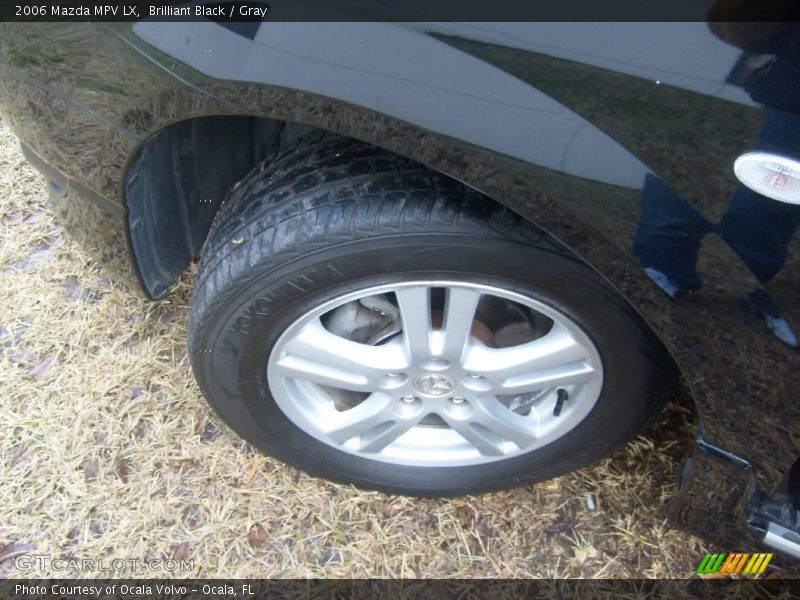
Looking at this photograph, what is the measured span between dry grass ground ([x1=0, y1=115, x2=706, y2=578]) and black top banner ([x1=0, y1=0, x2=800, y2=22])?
4.16 feet

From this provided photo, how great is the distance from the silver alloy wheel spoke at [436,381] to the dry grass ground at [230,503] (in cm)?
24

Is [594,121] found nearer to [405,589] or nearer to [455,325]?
[455,325]

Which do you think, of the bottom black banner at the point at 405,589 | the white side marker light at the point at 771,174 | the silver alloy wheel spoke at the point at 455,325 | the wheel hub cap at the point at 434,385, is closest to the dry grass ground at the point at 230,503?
the bottom black banner at the point at 405,589

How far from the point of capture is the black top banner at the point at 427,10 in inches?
43.8

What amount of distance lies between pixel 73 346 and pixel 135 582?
852 millimetres

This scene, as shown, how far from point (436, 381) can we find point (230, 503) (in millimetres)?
763

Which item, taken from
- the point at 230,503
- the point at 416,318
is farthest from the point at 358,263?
the point at 230,503

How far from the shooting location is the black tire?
145cm

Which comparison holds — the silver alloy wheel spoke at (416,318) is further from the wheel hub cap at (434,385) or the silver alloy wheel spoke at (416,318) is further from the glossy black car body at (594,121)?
the glossy black car body at (594,121)

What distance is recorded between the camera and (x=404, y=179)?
4.88 feet

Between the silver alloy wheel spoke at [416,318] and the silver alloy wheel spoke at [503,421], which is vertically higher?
the silver alloy wheel spoke at [416,318]

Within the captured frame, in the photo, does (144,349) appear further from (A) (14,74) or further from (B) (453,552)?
(B) (453,552)

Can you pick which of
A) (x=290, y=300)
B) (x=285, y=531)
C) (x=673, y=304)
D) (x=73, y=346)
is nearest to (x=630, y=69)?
(x=673, y=304)

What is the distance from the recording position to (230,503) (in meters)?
2.10
